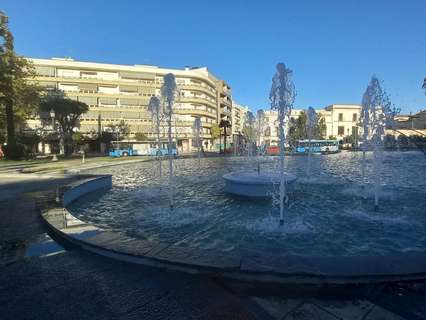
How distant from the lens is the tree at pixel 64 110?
1754 inches

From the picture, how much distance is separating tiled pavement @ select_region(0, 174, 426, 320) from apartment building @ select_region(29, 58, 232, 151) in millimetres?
54235

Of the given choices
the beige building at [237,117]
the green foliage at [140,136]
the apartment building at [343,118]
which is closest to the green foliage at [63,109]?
the green foliage at [140,136]

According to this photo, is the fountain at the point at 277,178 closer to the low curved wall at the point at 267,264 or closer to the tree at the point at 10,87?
the low curved wall at the point at 267,264

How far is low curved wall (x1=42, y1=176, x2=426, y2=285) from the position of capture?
10.9 feet

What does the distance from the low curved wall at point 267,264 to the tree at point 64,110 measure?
47.6 meters

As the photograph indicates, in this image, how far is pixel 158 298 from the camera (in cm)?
312

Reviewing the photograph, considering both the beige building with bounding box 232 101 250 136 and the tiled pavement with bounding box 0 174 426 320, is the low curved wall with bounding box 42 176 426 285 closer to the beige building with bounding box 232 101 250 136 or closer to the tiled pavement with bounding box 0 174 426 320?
the tiled pavement with bounding box 0 174 426 320

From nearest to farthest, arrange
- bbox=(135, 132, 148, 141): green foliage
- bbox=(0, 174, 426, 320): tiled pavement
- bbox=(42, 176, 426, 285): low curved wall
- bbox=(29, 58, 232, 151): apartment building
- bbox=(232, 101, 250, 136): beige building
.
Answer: bbox=(0, 174, 426, 320): tiled pavement < bbox=(42, 176, 426, 285): low curved wall < bbox=(29, 58, 232, 151): apartment building < bbox=(135, 132, 148, 141): green foliage < bbox=(232, 101, 250, 136): beige building

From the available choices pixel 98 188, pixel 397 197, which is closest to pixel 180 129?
pixel 98 188

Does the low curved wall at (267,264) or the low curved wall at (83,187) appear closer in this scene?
the low curved wall at (267,264)

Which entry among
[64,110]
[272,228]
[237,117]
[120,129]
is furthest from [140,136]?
[237,117]

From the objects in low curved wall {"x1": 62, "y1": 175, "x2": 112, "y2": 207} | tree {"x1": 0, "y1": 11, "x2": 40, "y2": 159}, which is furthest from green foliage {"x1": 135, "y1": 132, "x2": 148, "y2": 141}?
low curved wall {"x1": 62, "y1": 175, "x2": 112, "y2": 207}

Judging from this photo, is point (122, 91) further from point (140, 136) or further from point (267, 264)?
point (267, 264)

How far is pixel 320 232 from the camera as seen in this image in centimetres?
586
